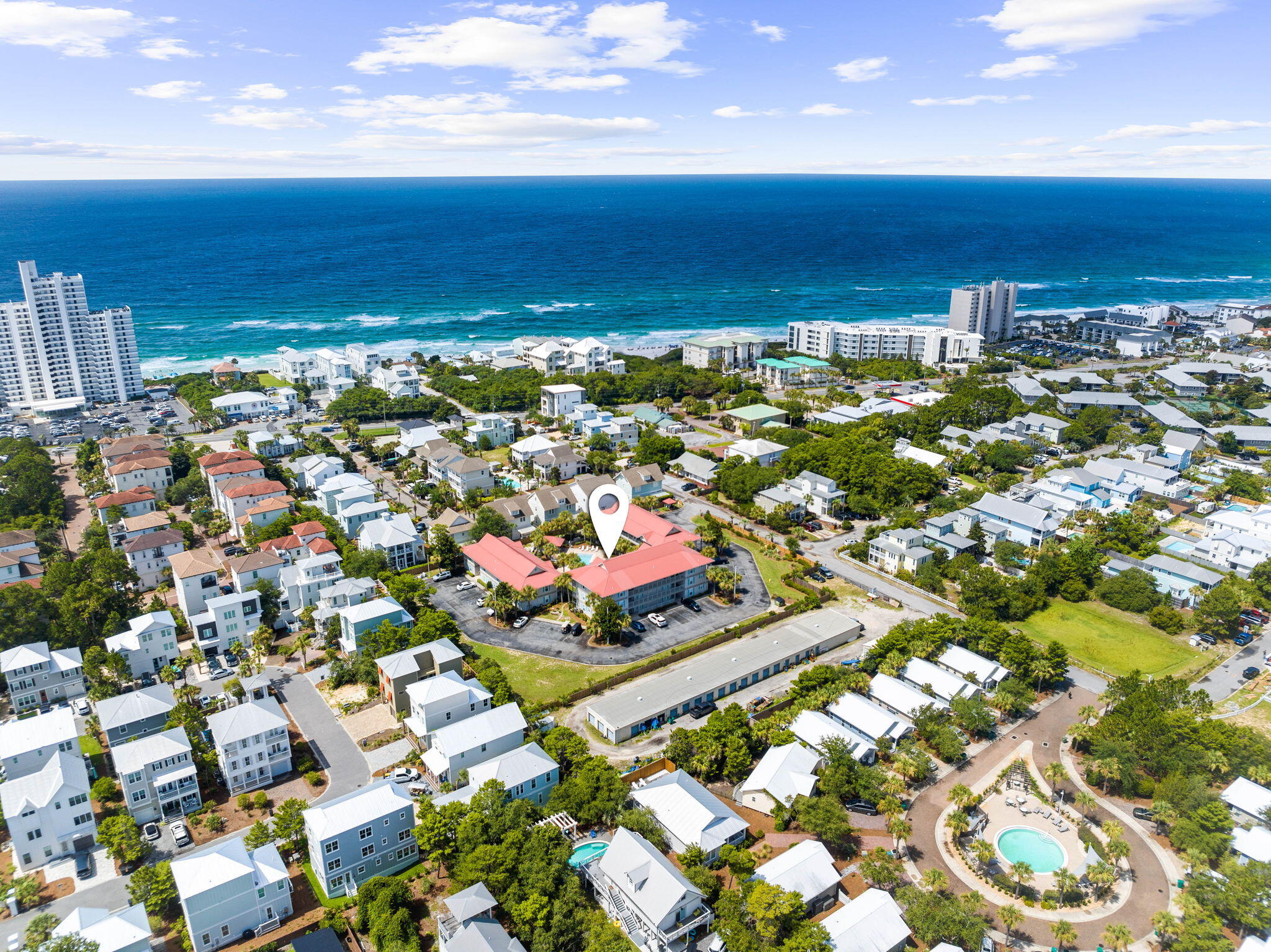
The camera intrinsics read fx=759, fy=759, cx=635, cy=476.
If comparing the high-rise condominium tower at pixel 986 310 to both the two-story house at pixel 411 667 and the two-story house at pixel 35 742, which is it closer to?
the two-story house at pixel 411 667

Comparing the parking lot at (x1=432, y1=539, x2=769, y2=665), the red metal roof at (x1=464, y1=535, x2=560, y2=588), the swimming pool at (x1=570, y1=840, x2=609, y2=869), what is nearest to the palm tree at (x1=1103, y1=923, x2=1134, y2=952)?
the swimming pool at (x1=570, y1=840, x2=609, y2=869)

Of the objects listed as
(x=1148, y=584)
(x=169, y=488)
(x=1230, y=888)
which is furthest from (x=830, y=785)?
(x=169, y=488)

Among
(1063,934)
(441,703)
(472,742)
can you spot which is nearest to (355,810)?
(472,742)

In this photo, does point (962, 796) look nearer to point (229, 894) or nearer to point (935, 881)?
point (935, 881)

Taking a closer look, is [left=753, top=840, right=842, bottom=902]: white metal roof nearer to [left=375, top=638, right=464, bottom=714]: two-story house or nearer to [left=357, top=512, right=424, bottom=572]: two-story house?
[left=375, top=638, right=464, bottom=714]: two-story house

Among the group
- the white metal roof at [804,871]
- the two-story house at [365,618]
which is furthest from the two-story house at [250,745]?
the white metal roof at [804,871]

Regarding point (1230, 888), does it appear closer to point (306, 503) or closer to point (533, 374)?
point (306, 503)

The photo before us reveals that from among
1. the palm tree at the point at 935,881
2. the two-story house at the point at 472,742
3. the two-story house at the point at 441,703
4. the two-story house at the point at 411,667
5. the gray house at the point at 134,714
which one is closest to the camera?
the palm tree at the point at 935,881
